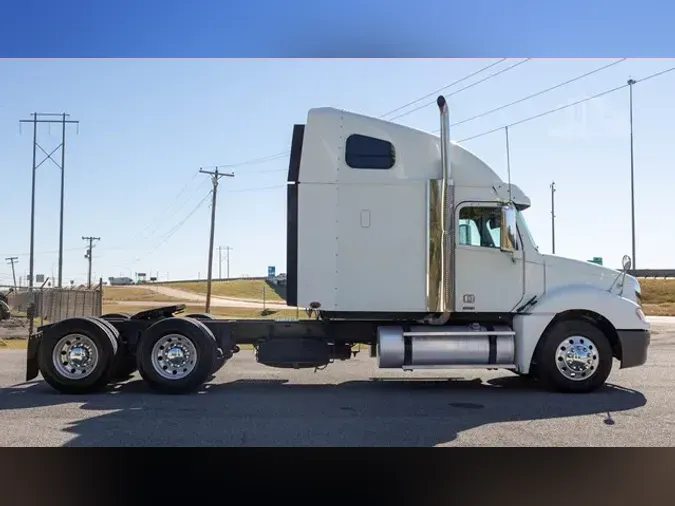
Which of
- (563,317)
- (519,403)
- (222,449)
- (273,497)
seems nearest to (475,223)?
(563,317)

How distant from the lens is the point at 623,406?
947cm

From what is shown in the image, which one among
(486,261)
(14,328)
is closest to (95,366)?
(486,261)

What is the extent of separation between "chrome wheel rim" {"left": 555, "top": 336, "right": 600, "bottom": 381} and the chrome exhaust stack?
1747 millimetres

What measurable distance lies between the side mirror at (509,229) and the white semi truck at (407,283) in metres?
0.02

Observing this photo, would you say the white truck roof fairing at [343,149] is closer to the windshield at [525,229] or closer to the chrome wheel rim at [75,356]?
the windshield at [525,229]

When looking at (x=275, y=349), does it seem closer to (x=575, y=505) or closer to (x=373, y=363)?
(x=373, y=363)

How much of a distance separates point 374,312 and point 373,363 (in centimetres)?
411

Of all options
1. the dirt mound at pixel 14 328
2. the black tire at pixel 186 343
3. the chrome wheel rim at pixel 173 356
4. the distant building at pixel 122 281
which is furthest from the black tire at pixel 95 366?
the distant building at pixel 122 281

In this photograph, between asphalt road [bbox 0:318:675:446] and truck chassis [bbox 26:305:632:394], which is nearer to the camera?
asphalt road [bbox 0:318:675:446]

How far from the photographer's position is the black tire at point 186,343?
1016 centimetres

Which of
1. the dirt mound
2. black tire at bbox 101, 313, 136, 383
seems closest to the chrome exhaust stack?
black tire at bbox 101, 313, 136, 383

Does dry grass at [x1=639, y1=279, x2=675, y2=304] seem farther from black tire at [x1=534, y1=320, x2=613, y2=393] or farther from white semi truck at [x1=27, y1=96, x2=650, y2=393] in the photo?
white semi truck at [x1=27, y1=96, x2=650, y2=393]

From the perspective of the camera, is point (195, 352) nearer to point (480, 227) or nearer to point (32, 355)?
point (32, 355)

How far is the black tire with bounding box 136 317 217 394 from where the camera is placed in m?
10.2
